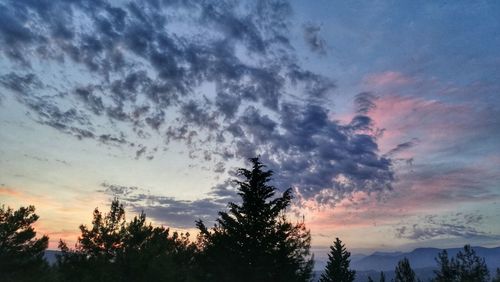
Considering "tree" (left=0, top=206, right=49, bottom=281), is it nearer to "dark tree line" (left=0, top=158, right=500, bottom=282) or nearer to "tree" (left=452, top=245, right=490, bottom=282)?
"dark tree line" (left=0, top=158, right=500, bottom=282)

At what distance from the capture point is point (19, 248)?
39.3 metres

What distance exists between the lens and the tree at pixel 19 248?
124 ft

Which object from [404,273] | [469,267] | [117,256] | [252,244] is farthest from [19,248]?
[469,267]

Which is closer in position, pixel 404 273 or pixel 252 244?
pixel 252 244

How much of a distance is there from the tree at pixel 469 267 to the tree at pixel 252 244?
2389 cm

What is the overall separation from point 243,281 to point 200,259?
433cm

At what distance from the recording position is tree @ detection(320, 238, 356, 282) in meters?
50.2

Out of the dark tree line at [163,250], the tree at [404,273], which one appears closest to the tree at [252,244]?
the dark tree line at [163,250]

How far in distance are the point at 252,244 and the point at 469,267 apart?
3013cm

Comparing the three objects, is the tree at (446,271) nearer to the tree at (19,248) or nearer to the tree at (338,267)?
the tree at (338,267)

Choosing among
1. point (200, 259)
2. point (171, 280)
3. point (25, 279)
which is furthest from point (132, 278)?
point (25, 279)

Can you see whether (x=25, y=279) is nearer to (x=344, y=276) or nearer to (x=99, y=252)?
(x=99, y=252)

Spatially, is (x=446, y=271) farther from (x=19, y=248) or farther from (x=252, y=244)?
(x=19, y=248)

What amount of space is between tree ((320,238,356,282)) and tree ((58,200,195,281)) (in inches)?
857
